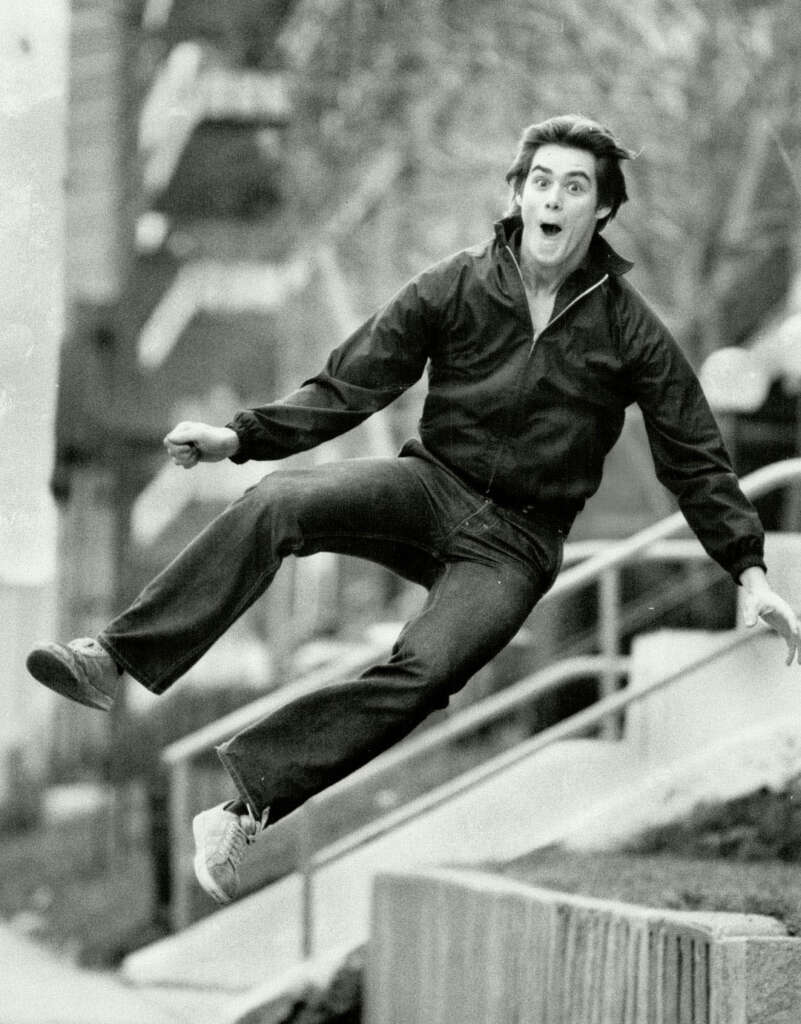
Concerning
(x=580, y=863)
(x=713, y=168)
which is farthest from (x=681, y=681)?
(x=713, y=168)

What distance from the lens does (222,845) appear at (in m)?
5.06

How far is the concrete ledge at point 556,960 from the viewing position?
18.6ft

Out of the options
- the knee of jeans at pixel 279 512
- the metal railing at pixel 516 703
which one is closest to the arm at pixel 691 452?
the knee of jeans at pixel 279 512

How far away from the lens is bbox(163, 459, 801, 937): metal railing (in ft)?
27.0

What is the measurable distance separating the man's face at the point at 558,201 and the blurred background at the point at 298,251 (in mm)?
3430

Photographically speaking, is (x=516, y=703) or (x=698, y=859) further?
(x=516, y=703)

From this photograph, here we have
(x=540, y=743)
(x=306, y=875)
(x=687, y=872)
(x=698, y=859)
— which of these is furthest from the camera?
(x=306, y=875)

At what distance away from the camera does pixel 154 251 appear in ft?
61.2

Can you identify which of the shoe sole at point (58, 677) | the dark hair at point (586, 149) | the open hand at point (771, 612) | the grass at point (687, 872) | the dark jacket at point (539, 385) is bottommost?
the grass at point (687, 872)

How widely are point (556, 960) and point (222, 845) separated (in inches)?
75.3

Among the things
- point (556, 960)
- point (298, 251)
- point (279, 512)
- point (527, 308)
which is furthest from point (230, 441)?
point (298, 251)

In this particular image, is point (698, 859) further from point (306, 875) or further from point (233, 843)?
point (233, 843)

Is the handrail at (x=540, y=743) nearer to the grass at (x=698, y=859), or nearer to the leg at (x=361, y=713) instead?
the grass at (x=698, y=859)

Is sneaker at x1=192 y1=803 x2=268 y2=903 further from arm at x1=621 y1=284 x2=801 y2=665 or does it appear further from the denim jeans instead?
arm at x1=621 y1=284 x2=801 y2=665
